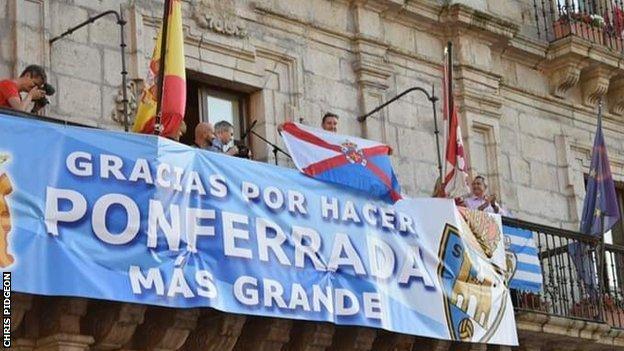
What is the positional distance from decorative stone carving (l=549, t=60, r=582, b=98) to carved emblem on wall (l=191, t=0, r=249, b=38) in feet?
16.9

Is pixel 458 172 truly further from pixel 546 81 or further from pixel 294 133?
pixel 546 81

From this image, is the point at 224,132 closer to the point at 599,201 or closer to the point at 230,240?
the point at 230,240

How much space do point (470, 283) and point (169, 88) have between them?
3825mm

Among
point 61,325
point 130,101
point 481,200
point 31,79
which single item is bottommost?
point 61,325

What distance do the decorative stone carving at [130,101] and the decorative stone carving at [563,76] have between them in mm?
6636

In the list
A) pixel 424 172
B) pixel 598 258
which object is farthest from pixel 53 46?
pixel 598 258

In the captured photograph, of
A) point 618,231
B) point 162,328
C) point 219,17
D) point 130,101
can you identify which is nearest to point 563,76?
point 618,231

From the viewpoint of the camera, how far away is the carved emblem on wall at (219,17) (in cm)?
1352

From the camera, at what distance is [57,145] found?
410 inches

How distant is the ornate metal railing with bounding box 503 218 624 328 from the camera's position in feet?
49.5

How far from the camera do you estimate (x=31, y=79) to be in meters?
11.0

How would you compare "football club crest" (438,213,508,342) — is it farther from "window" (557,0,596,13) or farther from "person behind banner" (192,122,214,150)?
"window" (557,0,596,13)

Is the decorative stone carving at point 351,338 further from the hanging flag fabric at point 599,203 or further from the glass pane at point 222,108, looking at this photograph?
the hanging flag fabric at point 599,203

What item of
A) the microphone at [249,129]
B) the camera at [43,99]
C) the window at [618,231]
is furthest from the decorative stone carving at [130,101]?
the window at [618,231]
